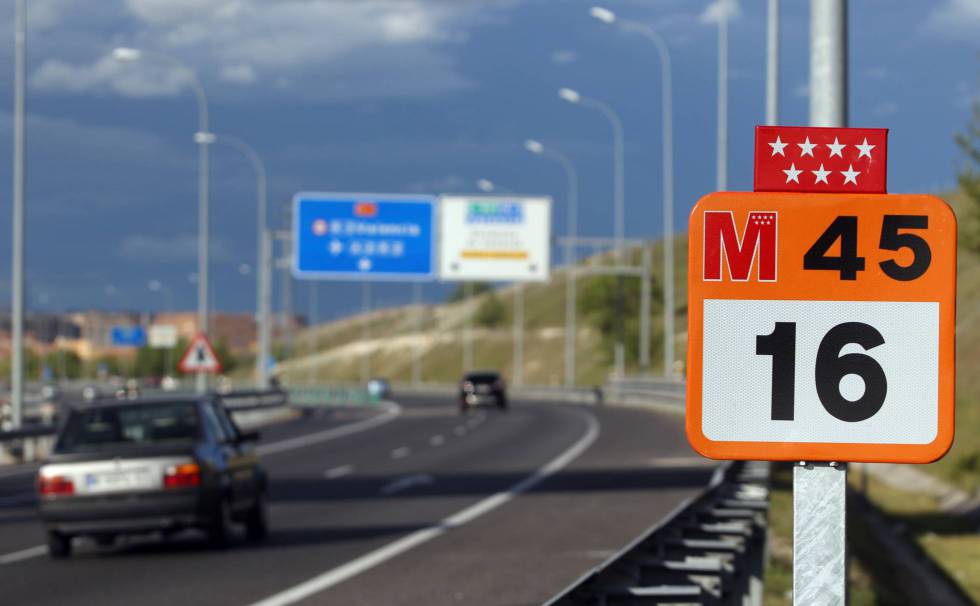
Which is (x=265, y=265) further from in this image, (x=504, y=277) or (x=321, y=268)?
(x=504, y=277)

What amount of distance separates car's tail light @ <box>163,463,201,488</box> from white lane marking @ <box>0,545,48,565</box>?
1667 mm

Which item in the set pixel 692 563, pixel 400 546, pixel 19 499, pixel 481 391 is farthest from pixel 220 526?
pixel 481 391

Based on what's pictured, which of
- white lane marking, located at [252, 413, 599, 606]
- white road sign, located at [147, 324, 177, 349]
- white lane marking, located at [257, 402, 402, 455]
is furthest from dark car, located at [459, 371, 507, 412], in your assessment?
white road sign, located at [147, 324, 177, 349]

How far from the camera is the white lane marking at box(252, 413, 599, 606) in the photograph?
A: 13.9 m

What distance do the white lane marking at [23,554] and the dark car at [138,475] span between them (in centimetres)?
31

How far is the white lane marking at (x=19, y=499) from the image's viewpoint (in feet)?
80.3

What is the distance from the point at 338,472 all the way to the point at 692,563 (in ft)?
72.9

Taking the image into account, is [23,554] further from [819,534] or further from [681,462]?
[681,462]

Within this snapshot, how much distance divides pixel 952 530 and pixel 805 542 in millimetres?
22619

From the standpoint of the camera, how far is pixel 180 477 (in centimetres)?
1653

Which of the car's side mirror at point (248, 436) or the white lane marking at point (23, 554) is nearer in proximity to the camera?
the white lane marking at point (23, 554)

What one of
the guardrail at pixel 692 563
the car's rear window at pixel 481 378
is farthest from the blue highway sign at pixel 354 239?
the guardrail at pixel 692 563

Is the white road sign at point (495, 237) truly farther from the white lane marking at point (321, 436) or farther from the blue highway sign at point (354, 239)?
the white lane marking at point (321, 436)

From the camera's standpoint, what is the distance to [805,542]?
4883 mm
